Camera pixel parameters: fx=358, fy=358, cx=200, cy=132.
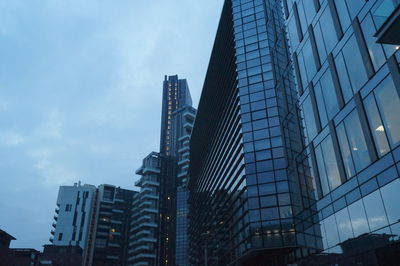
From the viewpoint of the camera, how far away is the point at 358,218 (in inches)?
954

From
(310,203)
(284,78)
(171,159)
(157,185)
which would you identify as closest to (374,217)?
(310,203)

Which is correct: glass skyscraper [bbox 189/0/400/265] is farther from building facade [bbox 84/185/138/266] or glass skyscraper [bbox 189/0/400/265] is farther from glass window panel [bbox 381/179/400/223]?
building facade [bbox 84/185/138/266]

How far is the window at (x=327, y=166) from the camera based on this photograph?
2784cm

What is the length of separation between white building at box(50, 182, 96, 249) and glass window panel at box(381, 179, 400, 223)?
435 feet

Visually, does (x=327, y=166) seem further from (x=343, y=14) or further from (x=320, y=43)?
(x=343, y=14)

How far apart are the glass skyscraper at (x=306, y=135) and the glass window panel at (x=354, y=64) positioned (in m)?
0.11

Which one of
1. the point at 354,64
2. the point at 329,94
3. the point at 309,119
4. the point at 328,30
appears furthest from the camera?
the point at 309,119

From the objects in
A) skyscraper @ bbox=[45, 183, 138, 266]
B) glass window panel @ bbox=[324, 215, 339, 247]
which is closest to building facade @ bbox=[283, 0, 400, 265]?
glass window panel @ bbox=[324, 215, 339, 247]

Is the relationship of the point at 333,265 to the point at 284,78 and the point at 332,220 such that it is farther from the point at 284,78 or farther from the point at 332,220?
the point at 284,78

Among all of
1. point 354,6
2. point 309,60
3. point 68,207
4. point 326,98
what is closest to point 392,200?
point 326,98

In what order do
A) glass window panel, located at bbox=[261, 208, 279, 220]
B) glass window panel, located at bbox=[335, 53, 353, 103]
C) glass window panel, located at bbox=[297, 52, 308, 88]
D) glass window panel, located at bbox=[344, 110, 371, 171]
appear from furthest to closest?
glass window panel, located at bbox=[261, 208, 279, 220]
glass window panel, located at bbox=[297, 52, 308, 88]
glass window panel, located at bbox=[335, 53, 353, 103]
glass window panel, located at bbox=[344, 110, 371, 171]

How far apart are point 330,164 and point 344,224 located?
487 cm

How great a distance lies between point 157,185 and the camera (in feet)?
483

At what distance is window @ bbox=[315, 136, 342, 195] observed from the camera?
27.8m
